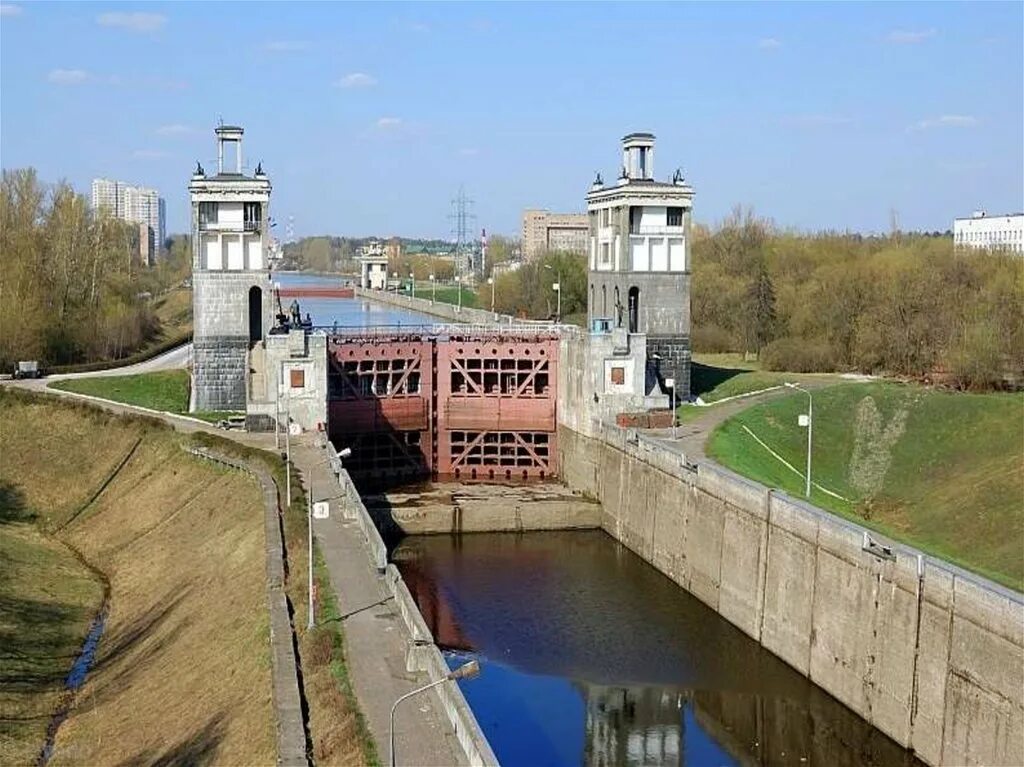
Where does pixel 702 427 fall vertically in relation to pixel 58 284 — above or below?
below

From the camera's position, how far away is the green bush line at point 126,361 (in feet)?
199

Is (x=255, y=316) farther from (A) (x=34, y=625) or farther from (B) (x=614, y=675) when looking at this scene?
(B) (x=614, y=675)

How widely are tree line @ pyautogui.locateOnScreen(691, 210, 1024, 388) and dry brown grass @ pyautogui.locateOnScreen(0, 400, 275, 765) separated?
34968 mm

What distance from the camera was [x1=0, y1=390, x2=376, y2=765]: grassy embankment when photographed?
2327cm

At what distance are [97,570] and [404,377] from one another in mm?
16386

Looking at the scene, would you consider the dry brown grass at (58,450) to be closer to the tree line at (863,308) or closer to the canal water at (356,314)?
the tree line at (863,308)

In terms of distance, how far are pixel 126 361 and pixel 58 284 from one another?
29.4ft

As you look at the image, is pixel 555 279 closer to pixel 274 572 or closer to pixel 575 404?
pixel 575 404

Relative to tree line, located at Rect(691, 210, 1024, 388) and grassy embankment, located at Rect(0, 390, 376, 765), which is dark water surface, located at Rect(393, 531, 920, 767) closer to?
grassy embankment, located at Rect(0, 390, 376, 765)

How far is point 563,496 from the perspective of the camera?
4797 cm

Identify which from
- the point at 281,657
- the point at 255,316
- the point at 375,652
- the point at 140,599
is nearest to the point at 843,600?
the point at 375,652

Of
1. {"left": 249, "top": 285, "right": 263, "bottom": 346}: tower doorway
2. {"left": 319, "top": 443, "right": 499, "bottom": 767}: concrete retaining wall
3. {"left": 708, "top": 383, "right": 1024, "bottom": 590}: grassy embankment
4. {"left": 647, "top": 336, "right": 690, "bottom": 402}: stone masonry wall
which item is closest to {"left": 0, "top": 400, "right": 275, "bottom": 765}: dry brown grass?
{"left": 319, "top": 443, "right": 499, "bottom": 767}: concrete retaining wall

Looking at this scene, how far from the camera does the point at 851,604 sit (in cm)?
2884

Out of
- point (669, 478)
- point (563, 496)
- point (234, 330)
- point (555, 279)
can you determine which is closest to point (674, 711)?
point (669, 478)
